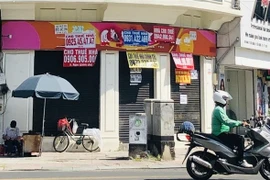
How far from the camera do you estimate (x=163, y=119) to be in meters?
13.9

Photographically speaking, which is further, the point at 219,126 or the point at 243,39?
the point at 243,39

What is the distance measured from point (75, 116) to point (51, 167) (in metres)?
5.27

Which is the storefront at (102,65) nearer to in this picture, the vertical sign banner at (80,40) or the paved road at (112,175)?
the vertical sign banner at (80,40)

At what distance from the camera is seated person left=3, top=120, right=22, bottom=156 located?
50.9ft

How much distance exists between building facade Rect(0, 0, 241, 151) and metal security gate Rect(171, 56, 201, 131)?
0.46 m

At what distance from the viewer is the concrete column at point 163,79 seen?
18.2m

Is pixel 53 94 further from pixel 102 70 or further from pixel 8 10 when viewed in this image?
pixel 8 10

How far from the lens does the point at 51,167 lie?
12.3 meters

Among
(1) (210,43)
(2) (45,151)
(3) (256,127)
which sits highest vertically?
(1) (210,43)

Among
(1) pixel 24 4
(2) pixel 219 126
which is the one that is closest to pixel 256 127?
(2) pixel 219 126

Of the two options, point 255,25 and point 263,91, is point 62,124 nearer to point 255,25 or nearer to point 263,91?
point 255,25

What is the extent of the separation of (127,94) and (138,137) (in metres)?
4.10

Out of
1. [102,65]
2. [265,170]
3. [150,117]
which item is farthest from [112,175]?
[102,65]

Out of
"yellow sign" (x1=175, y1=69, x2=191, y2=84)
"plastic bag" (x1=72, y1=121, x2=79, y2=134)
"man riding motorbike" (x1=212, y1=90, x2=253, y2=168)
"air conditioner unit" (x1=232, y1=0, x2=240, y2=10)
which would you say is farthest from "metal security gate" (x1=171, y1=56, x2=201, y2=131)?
"man riding motorbike" (x1=212, y1=90, x2=253, y2=168)
